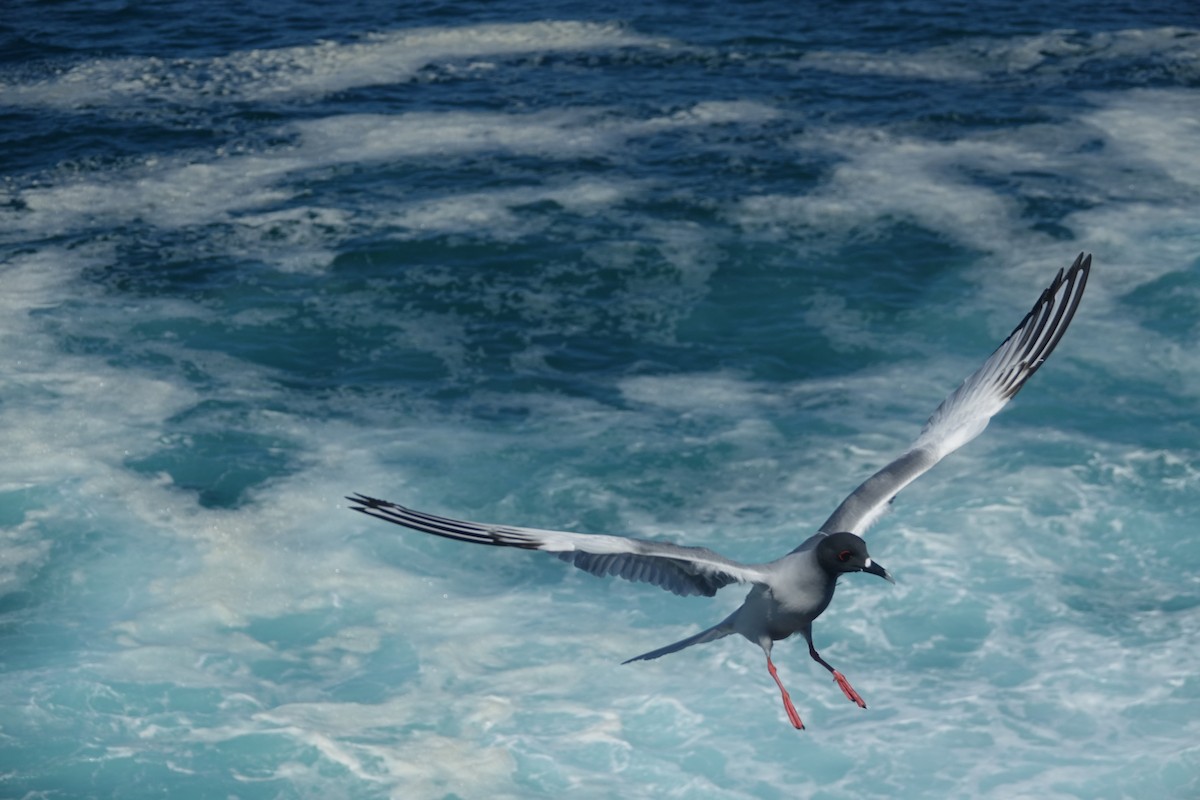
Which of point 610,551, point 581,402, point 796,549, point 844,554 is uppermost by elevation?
point 610,551

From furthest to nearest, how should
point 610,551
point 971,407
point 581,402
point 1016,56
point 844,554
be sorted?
point 1016,56, point 581,402, point 971,407, point 844,554, point 610,551

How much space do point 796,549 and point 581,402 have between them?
909 centimetres

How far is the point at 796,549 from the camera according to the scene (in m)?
10.8

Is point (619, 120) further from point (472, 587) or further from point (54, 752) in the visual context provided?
point (54, 752)

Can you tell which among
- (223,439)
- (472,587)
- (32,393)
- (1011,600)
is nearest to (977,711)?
(1011,600)

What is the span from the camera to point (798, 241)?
23797mm

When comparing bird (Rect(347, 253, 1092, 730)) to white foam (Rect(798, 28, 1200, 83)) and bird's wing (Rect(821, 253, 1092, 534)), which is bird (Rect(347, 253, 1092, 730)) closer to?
bird's wing (Rect(821, 253, 1092, 534))

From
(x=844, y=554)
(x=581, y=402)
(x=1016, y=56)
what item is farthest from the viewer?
(x=1016, y=56)

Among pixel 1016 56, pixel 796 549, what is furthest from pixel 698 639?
pixel 1016 56

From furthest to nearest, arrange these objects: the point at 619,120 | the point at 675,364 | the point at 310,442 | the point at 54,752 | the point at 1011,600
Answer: the point at 619,120
the point at 675,364
the point at 310,442
the point at 1011,600
the point at 54,752

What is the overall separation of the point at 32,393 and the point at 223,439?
9.38 ft

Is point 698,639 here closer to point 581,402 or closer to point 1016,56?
point 581,402

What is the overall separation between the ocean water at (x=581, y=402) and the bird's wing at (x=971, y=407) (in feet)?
11.6

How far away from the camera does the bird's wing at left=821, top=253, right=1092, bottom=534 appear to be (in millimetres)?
11078
